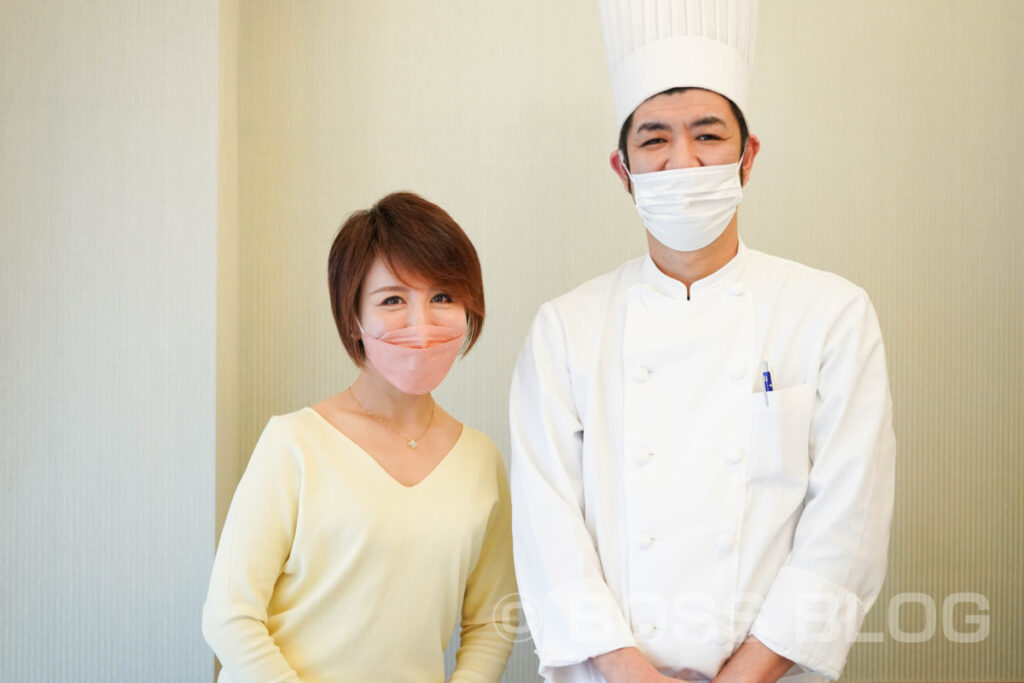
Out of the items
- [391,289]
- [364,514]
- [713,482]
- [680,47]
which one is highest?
[680,47]

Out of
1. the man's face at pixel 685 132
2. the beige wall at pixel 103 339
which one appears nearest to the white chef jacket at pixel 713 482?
the man's face at pixel 685 132

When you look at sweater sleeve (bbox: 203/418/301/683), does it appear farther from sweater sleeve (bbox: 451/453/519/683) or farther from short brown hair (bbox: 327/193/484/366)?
sweater sleeve (bbox: 451/453/519/683)

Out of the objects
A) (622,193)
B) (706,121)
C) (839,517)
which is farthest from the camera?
(622,193)

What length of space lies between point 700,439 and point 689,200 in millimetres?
457

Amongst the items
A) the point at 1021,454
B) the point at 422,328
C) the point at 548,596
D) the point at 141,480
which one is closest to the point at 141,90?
the point at 141,480

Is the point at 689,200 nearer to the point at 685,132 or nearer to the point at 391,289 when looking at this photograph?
the point at 685,132

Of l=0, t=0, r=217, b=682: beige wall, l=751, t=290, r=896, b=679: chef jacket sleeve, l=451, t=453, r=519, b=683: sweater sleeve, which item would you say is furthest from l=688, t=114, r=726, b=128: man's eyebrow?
l=0, t=0, r=217, b=682: beige wall

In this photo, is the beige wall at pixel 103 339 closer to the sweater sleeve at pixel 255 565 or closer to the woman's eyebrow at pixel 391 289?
the sweater sleeve at pixel 255 565

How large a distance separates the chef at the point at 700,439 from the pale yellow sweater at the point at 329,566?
20cm

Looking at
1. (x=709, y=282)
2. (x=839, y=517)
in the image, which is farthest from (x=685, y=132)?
(x=839, y=517)

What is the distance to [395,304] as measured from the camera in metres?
1.82

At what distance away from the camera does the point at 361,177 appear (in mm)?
2660

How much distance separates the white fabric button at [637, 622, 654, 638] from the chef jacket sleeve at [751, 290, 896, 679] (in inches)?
7.3

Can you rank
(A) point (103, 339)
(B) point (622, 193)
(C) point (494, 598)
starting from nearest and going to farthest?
(C) point (494, 598)
(A) point (103, 339)
(B) point (622, 193)
